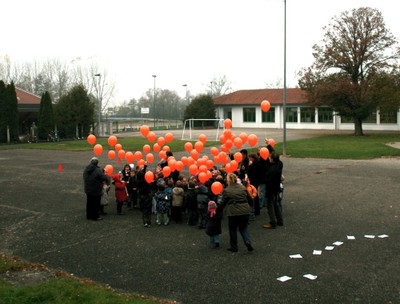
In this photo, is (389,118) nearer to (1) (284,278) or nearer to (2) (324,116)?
(2) (324,116)

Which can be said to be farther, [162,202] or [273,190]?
[162,202]

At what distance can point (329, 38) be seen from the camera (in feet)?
142

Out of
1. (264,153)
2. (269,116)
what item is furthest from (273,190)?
(269,116)

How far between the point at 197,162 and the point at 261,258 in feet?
14.2

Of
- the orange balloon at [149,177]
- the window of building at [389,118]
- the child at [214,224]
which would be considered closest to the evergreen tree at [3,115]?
the orange balloon at [149,177]

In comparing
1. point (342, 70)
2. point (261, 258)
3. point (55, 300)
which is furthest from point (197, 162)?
point (342, 70)

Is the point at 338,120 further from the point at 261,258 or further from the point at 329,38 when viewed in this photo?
the point at 261,258

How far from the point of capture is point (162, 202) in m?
10.3

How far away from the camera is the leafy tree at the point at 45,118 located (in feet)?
143

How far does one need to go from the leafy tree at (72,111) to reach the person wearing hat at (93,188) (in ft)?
117

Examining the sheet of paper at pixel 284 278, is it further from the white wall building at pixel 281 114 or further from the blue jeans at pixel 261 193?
the white wall building at pixel 281 114

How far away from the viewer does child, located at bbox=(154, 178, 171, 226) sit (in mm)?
10312

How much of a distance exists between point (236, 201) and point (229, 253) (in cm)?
100

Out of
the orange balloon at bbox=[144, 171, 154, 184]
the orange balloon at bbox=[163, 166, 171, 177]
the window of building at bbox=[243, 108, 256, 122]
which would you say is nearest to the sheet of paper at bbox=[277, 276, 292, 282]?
the orange balloon at bbox=[144, 171, 154, 184]
